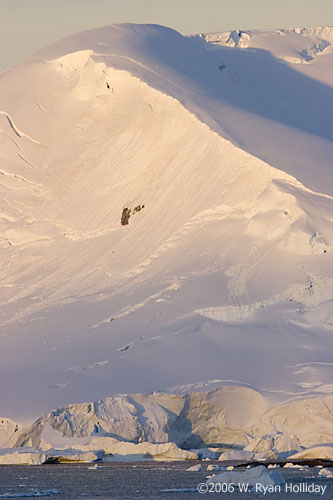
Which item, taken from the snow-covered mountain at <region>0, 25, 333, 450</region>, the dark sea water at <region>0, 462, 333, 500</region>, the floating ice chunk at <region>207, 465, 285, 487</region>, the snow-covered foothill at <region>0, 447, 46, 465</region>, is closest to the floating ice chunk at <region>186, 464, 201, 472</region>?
the dark sea water at <region>0, 462, 333, 500</region>

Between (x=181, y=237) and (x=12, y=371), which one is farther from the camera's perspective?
(x=181, y=237)

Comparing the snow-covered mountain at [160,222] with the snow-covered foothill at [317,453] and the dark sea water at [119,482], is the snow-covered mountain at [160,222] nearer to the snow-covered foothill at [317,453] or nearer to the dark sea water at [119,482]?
the dark sea water at [119,482]

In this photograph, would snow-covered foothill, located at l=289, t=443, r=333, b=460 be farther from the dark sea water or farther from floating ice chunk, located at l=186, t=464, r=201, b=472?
floating ice chunk, located at l=186, t=464, r=201, b=472

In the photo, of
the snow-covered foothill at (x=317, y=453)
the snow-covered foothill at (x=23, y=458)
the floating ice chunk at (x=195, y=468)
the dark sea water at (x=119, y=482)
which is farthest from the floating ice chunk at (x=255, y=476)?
the snow-covered foothill at (x=23, y=458)

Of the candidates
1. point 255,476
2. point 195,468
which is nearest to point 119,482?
point 195,468

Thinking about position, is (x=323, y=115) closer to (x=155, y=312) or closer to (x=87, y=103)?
(x=87, y=103)

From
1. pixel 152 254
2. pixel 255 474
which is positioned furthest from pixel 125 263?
pixel 255 474
